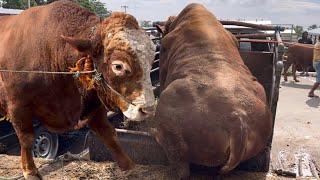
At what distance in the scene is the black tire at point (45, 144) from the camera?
6920 mm

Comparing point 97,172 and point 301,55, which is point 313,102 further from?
point 97,172

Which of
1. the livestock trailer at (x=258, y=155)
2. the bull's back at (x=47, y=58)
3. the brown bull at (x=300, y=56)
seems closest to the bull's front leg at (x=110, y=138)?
the bull's back at (x=47, y=58)

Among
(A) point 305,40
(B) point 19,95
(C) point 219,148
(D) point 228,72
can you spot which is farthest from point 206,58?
(A) point 305,40

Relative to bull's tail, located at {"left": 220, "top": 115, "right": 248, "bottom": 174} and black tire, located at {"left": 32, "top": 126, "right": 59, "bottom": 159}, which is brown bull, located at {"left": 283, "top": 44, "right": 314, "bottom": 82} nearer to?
black tire, located at {"left": 32, "top": 126, "right": 59, "bottom": 159}

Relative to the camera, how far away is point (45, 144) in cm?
720

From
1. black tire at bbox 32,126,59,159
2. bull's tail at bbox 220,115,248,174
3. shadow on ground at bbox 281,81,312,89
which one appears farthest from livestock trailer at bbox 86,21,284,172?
shadow on ground at bbox 281,81,312,89

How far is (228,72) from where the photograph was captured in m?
4.29

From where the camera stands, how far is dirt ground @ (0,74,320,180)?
4.75 meters

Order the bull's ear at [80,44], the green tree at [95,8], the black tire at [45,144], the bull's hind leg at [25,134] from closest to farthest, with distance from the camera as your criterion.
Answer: the bull's ear at [80,44]
the bull's hind leg at [25,134]
the green tree at [95,8]
the black tire at [45,144]

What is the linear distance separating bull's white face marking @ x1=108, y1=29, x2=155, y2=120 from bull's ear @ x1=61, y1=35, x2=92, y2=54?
0.81 ft

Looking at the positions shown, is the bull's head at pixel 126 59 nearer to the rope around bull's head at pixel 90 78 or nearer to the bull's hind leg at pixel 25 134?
the rope around bull's head at pixel 90 78

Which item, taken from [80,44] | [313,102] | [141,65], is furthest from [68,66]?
[313,102]

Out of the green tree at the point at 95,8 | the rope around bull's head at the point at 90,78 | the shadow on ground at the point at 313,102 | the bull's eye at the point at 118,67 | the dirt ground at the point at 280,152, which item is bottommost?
the shadow on ground at the point at 313,102

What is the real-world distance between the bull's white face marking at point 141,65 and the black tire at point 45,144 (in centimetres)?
383
